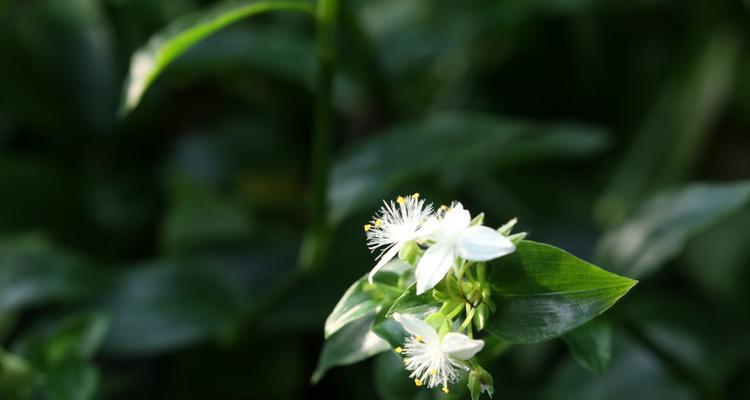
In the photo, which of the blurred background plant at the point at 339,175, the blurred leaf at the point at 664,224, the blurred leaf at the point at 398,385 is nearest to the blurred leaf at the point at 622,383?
the blurred background plant at the point at 339,175

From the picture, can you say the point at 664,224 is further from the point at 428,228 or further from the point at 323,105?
the point at 428,228

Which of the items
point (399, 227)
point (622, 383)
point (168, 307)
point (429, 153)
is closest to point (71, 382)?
→ point (168, 307)

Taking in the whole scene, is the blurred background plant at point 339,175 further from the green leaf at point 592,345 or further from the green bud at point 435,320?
the green bud at point 435,320

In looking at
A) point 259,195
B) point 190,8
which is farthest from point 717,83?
point 190,8

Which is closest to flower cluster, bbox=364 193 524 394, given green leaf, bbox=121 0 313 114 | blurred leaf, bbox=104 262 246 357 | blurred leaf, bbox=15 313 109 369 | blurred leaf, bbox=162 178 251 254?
green leaf, bbox=121 0 313 114

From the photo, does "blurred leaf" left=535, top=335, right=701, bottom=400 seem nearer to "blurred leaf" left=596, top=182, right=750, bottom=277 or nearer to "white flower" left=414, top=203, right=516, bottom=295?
"blurred leaf" left=596, top=182, right=750, bottom=277

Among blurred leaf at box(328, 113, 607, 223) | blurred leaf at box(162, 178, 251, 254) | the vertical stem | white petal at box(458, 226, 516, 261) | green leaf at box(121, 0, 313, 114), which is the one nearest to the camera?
white petal at box(458, 226, 516, 261)

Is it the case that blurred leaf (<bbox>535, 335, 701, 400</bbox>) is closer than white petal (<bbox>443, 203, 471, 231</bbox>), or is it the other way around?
white petal (<bbox>443, 203, 471, 231</bbox>)
